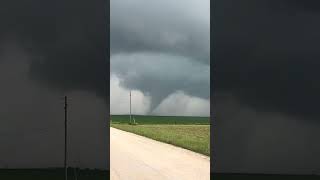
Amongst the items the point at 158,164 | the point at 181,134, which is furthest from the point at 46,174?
the point at 181,134

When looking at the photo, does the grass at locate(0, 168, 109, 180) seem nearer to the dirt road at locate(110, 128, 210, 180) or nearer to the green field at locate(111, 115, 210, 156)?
the dirt road at locate(110, 128, 210, 180)

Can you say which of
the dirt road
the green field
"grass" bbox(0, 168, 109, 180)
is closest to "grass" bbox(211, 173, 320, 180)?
the dirt road

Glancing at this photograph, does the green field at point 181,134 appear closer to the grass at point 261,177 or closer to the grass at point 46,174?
the grass at point 261,177

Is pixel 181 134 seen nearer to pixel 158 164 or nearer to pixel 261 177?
pixel 158 164

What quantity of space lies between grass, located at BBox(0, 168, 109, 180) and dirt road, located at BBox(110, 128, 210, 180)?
184 centimetres

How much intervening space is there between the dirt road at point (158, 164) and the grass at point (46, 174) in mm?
1839

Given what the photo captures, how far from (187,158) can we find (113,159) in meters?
2.82

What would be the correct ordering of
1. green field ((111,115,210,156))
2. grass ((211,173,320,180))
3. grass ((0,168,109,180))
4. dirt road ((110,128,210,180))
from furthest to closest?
green field ((111,115,210,156))
dirt road ((110,128,210,180))
grass ((211,173,320,180))
grass ((0,168,109,180))

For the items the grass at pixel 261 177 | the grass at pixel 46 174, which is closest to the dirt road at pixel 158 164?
the grass at pixel 261 177

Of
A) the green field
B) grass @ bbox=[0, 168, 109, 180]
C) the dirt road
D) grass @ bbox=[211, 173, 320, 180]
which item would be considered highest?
grass @ bbox=[0, 168, 109, 180]

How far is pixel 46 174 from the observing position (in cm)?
1352

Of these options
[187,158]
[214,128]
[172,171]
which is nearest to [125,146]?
[187,158]

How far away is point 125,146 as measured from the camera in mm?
25938

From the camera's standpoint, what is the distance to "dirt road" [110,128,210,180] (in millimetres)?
15930
